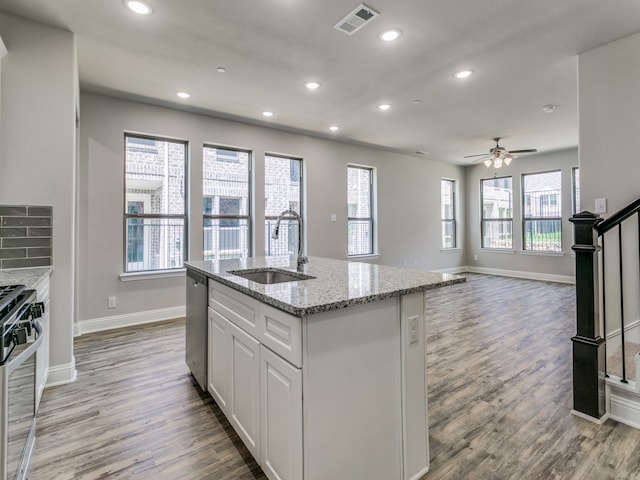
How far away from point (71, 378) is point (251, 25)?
10.2 ft

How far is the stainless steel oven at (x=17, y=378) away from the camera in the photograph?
117 centimetres

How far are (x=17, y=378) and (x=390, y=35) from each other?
3178 millimetres

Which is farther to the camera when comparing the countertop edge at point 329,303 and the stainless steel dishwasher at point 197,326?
the stainless steel dishwasher at point 197,326

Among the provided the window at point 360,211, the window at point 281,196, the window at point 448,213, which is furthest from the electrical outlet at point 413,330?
the window at point 448,213

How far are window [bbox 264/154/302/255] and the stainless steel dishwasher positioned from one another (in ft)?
8.65

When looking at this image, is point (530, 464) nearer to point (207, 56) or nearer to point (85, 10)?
point (207, 56)

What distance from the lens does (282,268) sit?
2359 mm

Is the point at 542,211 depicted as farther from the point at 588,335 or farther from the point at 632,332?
the point at 588,335

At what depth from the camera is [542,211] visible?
7.25 meters

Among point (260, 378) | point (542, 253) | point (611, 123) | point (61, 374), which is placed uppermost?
point (611, 123)

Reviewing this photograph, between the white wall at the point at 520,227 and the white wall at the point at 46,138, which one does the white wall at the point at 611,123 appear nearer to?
the white wall at the point at 46,138

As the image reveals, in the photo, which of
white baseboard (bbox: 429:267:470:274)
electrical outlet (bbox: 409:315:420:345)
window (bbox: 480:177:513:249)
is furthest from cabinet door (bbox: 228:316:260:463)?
window (bbox: 480:177:513:249)

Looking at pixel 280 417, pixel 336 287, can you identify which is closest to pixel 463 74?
pixel 336 287

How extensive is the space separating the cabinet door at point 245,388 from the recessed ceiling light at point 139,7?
232 centimetres
